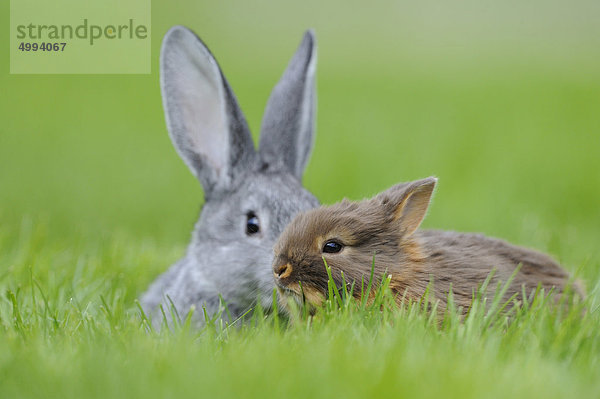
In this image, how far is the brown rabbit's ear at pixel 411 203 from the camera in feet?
13.3

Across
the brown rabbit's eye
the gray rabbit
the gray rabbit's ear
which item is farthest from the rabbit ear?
the brown rabbit's eye

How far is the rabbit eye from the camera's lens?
495cm

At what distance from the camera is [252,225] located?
4973 mm

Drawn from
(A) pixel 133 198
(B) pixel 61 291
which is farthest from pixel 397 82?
(B) pixel 61 291

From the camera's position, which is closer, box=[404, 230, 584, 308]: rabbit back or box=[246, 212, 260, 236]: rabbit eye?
box=[404, 230, 584, 308]: rabbit back

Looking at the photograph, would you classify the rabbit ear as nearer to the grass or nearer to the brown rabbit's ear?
the brown rabbit's ear

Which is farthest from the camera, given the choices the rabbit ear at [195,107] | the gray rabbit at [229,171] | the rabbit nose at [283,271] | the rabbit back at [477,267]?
the rabbit ear at [195,107]

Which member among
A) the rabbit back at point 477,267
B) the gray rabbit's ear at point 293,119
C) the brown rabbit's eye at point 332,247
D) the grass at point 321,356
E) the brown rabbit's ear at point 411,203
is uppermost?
the gray rabbit's ear at point 293,119

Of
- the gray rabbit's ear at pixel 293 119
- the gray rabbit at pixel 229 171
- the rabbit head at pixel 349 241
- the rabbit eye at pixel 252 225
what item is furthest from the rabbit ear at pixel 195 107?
the rabbit head at pixel 349 241

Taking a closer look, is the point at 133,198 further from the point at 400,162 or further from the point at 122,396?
the point at 122,396

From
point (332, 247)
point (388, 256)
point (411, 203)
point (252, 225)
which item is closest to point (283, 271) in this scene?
point (332, 247)

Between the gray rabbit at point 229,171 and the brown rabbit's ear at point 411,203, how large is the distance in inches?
31.7

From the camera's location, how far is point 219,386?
2553 millimetres

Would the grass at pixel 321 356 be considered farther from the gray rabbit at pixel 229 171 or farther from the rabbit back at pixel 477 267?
the gray rabbit at pixel 229 171
